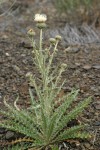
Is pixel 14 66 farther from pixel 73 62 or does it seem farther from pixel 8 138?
pixel 8 138

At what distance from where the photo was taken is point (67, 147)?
255 cm

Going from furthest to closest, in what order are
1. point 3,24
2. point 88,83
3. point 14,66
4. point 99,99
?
point 3,24
point 14,66
point 88,83
point 99,99

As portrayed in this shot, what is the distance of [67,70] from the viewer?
3643 mm

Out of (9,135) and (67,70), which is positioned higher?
(67,70)

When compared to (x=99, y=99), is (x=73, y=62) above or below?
above

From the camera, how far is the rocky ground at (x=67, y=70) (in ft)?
9.17

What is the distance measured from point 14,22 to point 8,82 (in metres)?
2.08

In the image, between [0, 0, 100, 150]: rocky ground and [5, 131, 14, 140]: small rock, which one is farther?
[0, 0, 100, 150]: rocky ground

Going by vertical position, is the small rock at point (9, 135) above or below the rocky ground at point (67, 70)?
below

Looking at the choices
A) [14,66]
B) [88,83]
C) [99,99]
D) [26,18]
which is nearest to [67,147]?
[99,99]

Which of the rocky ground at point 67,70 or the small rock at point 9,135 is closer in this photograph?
the small rock at point 9,135

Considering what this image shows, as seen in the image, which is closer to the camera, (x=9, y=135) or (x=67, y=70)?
(x=9, y=135)

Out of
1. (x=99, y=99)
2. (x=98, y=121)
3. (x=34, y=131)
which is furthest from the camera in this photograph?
(x=99, y=99)

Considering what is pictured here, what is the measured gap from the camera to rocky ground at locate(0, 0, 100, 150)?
110 inches
